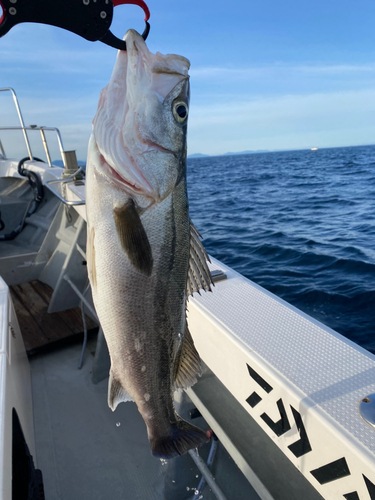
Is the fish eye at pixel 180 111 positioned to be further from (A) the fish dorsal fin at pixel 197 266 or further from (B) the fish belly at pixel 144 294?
(A) the fish dorsal fin at pixel 197 266

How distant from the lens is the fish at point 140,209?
1.31m

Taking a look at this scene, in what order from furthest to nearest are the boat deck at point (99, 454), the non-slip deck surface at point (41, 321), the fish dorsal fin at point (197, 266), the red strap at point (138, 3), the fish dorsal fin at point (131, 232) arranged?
the non-slip deck surface at point (41, 321) → the boat deck at point (99, 454) → the fish dorsal fin at point (197, 266) → the fish dorsal fin at point (131, 232) → the red strap at point (138, 3)

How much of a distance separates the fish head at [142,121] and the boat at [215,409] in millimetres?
1151

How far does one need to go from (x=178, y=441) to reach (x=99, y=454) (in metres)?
2.13

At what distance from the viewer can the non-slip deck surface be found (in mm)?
4520

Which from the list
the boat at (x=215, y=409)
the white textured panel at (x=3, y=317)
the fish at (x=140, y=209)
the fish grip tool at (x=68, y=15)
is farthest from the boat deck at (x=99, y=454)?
the fish grip tool at (x=68, y=15)

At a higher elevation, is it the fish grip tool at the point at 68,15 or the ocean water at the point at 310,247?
the fish grip tool at the point at 68,15

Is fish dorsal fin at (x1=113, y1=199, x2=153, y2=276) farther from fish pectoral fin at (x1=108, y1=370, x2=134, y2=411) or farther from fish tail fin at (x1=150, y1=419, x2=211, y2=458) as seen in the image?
fish tail fin at (x1=150, y1=419, x2=211, y2=458)

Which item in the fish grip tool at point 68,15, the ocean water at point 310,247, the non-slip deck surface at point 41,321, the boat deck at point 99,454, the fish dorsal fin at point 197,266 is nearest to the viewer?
the fish grip tool at point 68,15

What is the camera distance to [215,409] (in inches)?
97.7

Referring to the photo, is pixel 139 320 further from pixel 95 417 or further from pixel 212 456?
pixel 95 417

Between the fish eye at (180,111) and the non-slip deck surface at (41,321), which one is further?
the non-slip deck surface at (41,321)

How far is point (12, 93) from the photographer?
670 cm

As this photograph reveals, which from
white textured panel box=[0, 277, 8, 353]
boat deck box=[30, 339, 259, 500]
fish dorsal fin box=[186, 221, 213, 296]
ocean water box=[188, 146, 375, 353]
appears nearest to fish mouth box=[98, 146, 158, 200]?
fish dorsal fin box=[186, 221, 213, 296]
